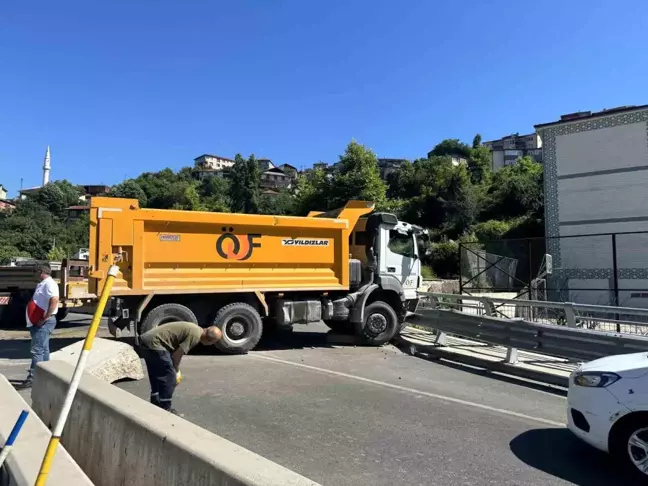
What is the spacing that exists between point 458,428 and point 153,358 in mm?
3427

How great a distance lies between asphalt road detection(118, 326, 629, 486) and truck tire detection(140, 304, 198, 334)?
0.92m

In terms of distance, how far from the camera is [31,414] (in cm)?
439

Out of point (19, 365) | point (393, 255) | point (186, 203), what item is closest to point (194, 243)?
point (19, 365)

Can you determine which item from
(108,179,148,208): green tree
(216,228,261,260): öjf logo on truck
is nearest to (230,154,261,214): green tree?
(108,179,148,208): green tree

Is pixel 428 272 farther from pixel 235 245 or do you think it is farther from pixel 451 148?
pixel 451 148

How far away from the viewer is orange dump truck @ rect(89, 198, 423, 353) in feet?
32.0

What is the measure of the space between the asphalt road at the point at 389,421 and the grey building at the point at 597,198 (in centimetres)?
1774

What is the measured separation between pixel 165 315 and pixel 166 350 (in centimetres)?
437

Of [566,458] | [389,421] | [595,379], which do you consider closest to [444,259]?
[389,421]

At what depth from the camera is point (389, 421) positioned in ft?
19.6

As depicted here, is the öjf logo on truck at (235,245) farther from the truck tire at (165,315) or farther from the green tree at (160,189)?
the green tree at (160,189)

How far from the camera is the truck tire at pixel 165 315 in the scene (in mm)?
9766

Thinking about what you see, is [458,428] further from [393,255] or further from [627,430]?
[393,255]

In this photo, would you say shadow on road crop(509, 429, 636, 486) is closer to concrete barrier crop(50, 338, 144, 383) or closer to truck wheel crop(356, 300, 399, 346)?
concrete barrier crop(50, 338, 144, 383)
